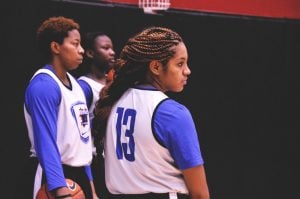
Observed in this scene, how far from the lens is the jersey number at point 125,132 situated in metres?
2.98

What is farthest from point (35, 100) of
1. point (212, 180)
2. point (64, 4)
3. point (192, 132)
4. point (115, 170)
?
point (212, 180)

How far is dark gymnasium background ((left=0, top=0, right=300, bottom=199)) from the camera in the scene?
6.98 m

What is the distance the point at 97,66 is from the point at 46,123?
160 centimetres

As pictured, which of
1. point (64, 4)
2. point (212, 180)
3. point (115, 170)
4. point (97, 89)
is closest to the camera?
point (115, 170)

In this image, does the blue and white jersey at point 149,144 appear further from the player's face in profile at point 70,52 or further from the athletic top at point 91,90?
the athletic top at point 91,90

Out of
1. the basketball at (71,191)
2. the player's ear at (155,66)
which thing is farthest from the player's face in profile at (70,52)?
the player's ear at (155,66)

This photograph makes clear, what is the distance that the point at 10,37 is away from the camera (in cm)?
533

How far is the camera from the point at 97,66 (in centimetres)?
541

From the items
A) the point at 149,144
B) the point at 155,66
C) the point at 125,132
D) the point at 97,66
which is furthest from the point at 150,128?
the point at 97,66

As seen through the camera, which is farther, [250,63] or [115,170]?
[250,63]

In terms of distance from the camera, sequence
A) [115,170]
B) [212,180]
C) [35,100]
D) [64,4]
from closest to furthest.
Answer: [115,170], [35,100], [64,4], [212,180]

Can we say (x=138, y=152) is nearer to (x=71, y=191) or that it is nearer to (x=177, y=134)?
(x=177, y=134)

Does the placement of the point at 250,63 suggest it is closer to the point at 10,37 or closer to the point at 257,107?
the point at 257,107

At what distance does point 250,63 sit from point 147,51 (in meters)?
4.73
